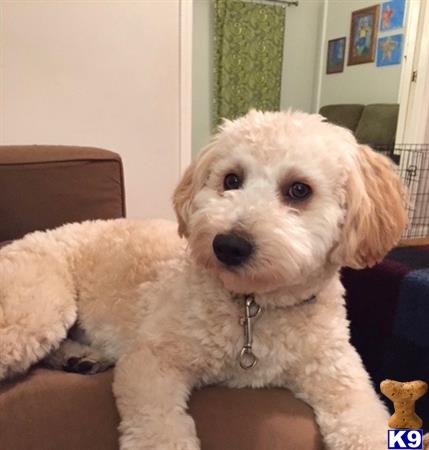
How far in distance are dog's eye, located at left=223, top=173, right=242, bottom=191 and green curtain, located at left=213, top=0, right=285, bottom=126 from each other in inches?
177

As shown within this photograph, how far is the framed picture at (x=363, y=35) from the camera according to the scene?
5.33 m

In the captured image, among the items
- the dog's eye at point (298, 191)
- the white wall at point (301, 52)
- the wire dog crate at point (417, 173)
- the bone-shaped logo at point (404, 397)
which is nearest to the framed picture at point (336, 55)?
the white wall at point (301, 52)

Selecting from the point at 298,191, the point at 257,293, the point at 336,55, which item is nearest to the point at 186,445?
the point at 257,293

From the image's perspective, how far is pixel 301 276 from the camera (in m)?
0.98

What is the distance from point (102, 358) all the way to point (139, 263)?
275 mm

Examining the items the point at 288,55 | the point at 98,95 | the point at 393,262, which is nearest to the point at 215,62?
the point at 288,55

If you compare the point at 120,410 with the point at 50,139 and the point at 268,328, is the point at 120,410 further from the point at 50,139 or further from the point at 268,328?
the point at 50,139

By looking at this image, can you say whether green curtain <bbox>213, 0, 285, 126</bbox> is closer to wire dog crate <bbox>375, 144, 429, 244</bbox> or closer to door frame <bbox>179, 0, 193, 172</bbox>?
wire dog crate <bbox>375, 144, 429, 244</bbox>

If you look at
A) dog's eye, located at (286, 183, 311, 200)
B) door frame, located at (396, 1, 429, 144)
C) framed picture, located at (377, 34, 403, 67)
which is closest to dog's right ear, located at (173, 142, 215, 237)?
dog's eye, located at (286, 183, 311, 200)

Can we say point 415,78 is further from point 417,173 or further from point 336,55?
point 336,55

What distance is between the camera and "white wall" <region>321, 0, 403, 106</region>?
5.19m

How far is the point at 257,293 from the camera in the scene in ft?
3.43

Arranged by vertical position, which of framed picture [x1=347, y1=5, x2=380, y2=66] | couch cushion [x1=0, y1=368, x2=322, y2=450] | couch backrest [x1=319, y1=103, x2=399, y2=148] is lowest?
couch cushion [x1=0, y1=368, x2=322, y2=450]
